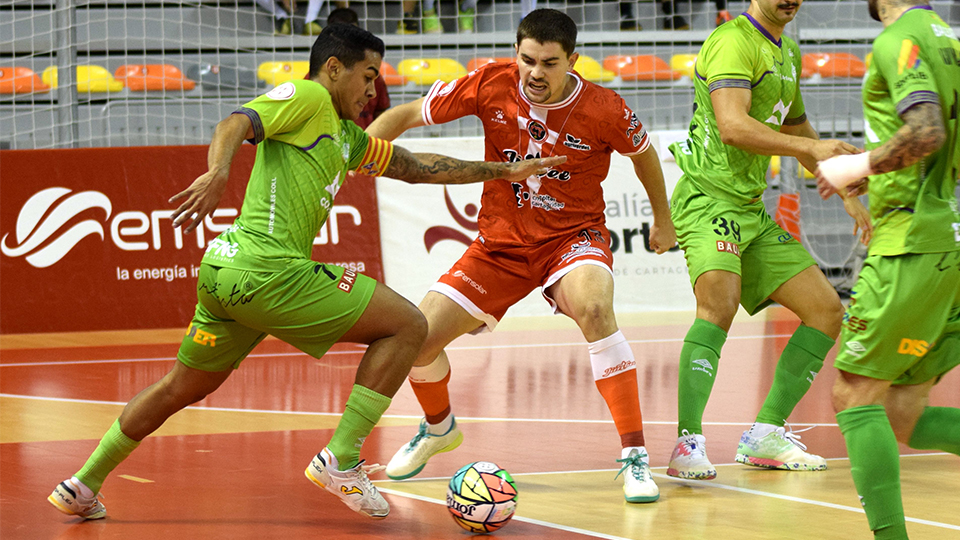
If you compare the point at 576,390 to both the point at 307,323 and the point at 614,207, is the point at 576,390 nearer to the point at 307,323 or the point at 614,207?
the point at 307,323

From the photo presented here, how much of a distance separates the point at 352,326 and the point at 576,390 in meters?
3.25

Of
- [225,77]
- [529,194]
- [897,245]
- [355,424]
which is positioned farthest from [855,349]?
[225,77]

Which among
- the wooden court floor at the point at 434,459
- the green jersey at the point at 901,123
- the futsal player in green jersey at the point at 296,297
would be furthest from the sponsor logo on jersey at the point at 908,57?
the futsal player in green jersey at the point at 296,297

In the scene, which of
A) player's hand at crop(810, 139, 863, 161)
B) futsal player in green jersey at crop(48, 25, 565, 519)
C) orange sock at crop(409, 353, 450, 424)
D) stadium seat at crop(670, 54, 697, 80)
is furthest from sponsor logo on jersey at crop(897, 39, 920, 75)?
stadium seat at crop(670, 54, 697, 80)

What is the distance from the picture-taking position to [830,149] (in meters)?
3.74

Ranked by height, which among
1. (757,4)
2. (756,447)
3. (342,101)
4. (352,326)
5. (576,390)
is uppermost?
(757,4)

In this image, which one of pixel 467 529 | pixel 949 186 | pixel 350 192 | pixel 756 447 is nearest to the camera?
pixel 949 186

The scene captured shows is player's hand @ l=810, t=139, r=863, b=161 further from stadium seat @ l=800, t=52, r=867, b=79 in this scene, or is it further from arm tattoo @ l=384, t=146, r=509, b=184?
stadium seat @ l=800, t=52, r=867, b=79

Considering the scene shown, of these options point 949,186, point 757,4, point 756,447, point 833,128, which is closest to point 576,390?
point 756,447

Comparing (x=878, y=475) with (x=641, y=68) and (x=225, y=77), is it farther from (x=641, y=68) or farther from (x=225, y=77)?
(x=641, y=68)

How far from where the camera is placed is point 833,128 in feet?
44.3

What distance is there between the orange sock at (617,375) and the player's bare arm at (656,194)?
73cm

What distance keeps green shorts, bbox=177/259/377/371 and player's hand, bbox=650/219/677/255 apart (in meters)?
1.71

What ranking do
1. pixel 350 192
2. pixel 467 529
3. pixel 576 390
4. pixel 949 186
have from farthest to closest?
pixel 350 192 < pixel 576 390 < pixel 467 529 < pixel 949 186
